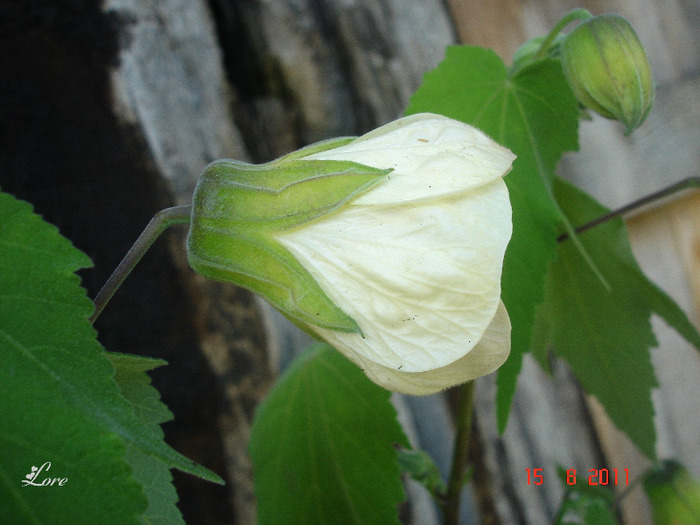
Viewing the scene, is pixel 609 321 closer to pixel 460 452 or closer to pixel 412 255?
pixel 460 452

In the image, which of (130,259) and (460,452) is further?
(460,452)

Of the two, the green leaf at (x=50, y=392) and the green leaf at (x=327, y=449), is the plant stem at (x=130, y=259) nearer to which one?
the green leaf at (x=50, y=392)

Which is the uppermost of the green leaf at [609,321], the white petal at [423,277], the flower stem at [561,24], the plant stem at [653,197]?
the flower stem at [561,24]

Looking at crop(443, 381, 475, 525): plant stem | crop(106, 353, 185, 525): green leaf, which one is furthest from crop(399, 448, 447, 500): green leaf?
crop(106, 353, 185, 525): green leaf
